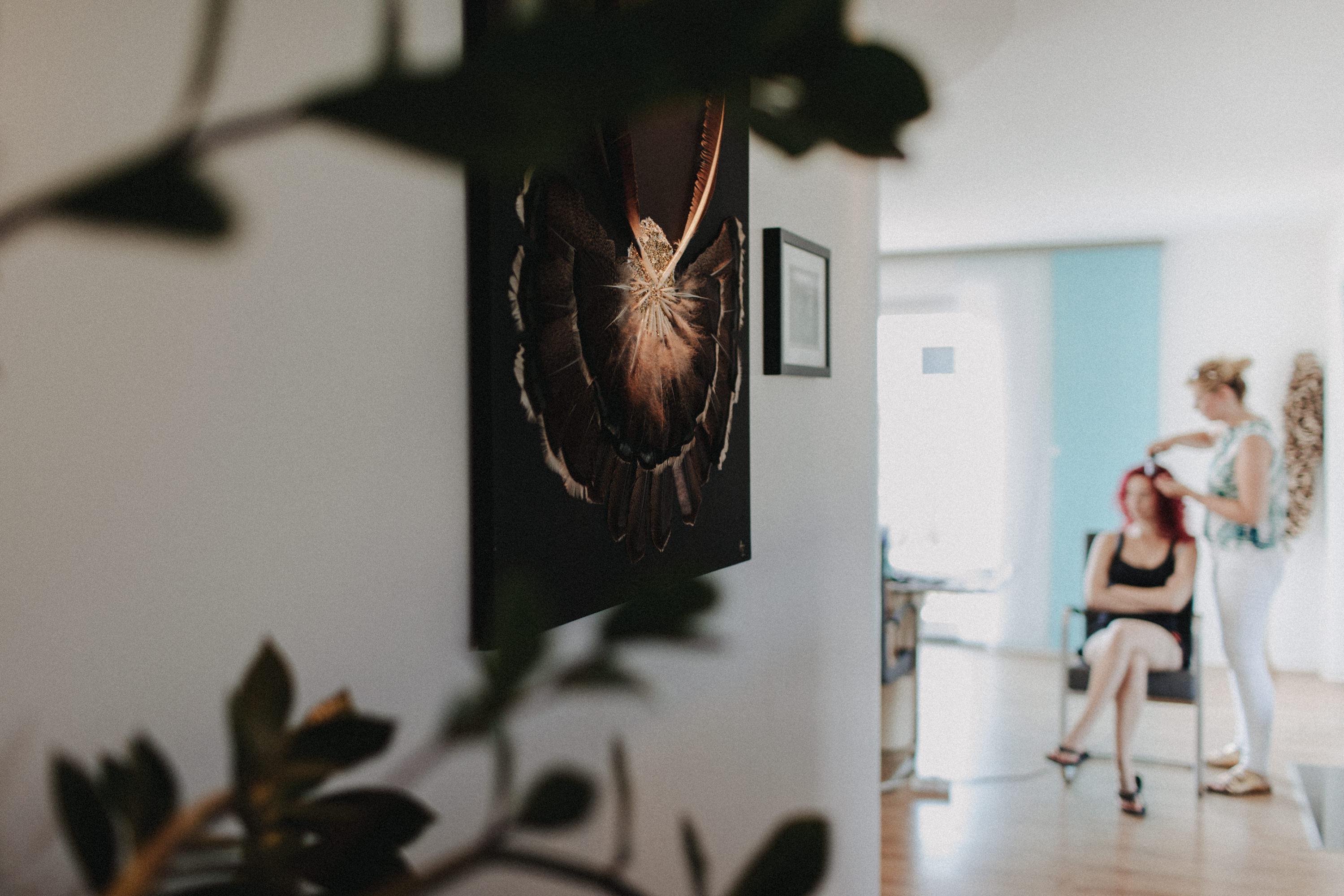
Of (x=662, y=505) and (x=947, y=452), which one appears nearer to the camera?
(x=662, y=505)

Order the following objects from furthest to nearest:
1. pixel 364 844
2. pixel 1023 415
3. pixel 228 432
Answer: pixel 1023 415 < pixel 228 432 < pixel 364 844

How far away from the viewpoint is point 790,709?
2047mm

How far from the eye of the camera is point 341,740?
1.03ft

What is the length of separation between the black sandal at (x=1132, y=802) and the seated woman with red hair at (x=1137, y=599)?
169mm

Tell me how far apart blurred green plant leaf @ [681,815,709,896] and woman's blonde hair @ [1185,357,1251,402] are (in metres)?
4.59

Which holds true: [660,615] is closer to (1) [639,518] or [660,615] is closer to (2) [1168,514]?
(1) [639,518]

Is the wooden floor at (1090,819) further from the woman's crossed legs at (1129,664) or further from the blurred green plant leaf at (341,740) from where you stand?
the blurred green plant leaf at (341,740)

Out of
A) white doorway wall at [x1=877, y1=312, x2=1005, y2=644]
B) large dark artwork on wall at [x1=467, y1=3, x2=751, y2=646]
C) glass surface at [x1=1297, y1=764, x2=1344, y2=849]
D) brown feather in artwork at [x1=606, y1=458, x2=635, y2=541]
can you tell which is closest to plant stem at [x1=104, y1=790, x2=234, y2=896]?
large dark artwork on wall at [x1=467, y1=3, x2=751, y2=646]

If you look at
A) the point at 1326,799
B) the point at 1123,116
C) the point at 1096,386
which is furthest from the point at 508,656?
the point at 1096,386

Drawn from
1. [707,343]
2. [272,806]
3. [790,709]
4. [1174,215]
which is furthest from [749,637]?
[1174,215]

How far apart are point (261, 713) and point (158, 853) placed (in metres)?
0.10

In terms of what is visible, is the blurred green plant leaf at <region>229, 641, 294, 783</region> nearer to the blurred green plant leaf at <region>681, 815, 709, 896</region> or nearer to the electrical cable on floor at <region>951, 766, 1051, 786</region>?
the blurred green plant leaf at <region>681, 815, 709, 896</region>

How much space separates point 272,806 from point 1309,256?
7.32 metres

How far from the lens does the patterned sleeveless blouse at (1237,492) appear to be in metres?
4.09
